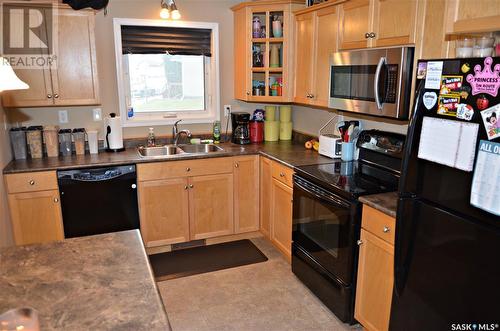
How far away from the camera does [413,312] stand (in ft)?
6.11

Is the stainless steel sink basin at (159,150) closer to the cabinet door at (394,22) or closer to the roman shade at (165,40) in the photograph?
the roman shade at (165,40)

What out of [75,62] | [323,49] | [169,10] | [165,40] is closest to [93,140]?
[75,62]

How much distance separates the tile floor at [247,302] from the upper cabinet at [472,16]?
1822 mm

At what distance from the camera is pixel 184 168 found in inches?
134

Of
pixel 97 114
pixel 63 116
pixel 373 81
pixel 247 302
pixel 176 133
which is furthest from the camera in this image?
pixel 176 133

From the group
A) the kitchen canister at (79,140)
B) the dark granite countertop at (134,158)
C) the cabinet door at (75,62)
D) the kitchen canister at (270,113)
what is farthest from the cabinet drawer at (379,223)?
the kitchen canister at (79,140)

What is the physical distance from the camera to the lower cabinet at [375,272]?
2084 millimetres

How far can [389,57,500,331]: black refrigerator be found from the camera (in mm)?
1397

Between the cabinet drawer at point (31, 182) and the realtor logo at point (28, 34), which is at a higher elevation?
the realtor logo at point (28, 34)

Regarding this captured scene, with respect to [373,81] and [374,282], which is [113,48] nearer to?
[373,81]

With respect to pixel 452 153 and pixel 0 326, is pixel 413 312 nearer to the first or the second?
pixel 452 153

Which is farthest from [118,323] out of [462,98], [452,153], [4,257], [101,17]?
[101,17]

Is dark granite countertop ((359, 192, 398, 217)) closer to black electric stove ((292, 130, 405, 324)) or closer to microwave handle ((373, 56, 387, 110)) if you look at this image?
black electric stove ((292, 130, 405, 324))

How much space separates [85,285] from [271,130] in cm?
294
